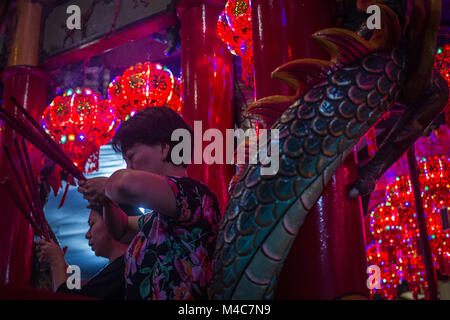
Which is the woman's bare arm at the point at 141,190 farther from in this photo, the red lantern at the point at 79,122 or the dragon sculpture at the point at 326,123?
the red lantern at the point at 79,122

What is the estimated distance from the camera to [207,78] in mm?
2500

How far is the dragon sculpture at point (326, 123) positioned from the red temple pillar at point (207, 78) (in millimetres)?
1659

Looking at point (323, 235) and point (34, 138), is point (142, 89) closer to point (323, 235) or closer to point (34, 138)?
point (34, 138)

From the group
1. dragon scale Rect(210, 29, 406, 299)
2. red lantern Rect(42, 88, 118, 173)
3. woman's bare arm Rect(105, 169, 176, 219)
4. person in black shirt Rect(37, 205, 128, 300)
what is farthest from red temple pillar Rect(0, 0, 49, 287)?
dragon scale Rect(210, 29, 406, 299)

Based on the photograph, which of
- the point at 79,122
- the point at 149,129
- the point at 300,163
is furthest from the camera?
the point at 79,122

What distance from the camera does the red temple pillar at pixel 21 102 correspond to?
3.32 meters

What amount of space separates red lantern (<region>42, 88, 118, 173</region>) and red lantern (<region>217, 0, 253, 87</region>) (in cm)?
113

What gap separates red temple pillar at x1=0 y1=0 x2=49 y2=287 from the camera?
10.9 ft

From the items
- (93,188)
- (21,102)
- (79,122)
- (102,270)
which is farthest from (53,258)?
(21,102)

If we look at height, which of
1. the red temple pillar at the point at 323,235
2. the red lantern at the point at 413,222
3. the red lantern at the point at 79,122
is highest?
the red lantern at the point at 79,122

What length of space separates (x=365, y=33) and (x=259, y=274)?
39 cm

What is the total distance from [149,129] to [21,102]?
2.98 m

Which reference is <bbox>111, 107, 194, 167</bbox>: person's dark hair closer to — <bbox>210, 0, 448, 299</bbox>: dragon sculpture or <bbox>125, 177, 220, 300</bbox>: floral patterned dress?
<bbox>125, 177, 220, 300</bbox>: floral patterned dress

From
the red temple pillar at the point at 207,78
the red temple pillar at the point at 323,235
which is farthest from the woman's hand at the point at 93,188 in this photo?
the red temple pillar at the point at 207,78
